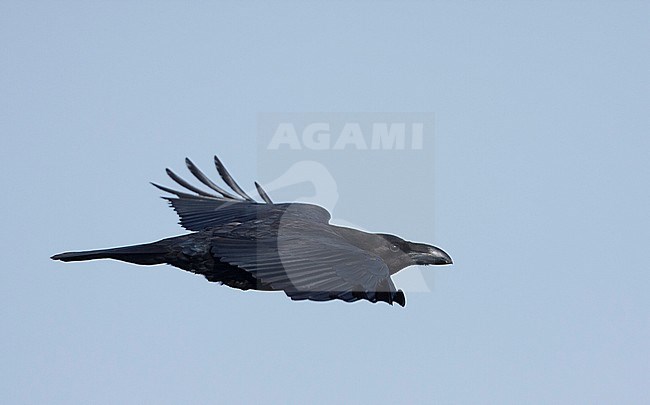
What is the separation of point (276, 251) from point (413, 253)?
2.61m

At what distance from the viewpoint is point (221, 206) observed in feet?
51.1

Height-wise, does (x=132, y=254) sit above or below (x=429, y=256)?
below

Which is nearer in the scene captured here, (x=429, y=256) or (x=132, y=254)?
(x=132, y=254)

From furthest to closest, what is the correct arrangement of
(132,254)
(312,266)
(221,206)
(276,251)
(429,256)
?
1. (221,206)
2. (429,256)
3. (132,254)
4. (276,251)
5. (312,266)

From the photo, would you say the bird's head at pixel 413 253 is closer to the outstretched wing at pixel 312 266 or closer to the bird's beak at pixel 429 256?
the bird's beak at pixel 429 256

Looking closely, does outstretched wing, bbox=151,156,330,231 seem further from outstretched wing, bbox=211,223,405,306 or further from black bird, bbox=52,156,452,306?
outstretched wing, bbox=211,223,405,306

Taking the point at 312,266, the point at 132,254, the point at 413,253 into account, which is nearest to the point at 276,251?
the point at 312,266

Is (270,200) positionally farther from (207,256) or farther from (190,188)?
(207,256)

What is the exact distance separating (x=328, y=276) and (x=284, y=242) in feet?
4.57

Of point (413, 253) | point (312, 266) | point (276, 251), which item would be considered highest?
point (413, 253)

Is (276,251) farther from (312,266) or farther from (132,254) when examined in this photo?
(132,254)

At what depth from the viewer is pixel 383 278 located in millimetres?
11078

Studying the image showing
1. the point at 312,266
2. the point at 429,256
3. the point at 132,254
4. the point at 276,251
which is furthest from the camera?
the point at 429,256

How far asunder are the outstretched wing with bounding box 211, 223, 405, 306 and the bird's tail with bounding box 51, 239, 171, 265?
2.46 ft
